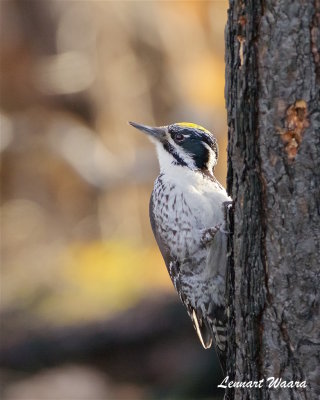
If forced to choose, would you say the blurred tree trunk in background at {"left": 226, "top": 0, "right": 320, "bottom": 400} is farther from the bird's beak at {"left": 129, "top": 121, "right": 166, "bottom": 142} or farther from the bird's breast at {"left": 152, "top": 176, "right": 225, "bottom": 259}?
the bird's beak at {"left": 129, "top": 121, "right": 166, "bottom": 142}

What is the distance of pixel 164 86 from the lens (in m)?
13.3

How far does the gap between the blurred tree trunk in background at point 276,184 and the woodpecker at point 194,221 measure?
1155 mm

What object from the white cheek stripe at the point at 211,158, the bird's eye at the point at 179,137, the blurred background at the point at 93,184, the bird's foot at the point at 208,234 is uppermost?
the bird's eye at the point at 179,137

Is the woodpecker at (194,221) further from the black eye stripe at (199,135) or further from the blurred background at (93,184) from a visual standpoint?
the blurred background at (93,184)

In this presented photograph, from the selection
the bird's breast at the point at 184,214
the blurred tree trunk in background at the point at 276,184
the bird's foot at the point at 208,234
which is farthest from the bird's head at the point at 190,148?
the blurred tree trunk in background at the point at 276,184

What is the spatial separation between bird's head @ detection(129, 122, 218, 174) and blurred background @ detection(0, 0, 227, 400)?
4.49 metres

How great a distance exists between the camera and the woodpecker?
4828 millimetres

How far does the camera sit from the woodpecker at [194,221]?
4.83 meters

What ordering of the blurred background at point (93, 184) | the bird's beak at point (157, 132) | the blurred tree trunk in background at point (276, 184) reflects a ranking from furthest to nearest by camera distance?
the blurred background at point (93, 184)
the bird's beak at point (157, 132)
the blurred tree trunk in background at point (276, 184)

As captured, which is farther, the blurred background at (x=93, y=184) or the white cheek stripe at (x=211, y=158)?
the blurred background at (x=93, y=184)

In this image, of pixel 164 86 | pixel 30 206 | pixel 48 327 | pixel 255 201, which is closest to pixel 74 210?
pixel 30 206

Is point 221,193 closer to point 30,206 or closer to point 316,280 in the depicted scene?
point 316,280

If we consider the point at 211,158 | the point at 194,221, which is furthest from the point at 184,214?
the point at 211,158

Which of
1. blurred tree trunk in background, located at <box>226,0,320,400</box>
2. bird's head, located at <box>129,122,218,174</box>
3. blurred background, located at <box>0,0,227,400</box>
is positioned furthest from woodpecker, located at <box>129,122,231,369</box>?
blurred background, located at <box>0,0,227,400</box>
